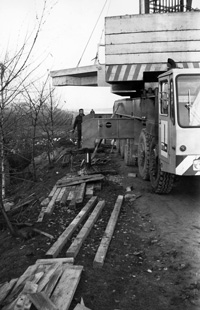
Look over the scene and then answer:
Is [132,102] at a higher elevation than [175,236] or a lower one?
higher

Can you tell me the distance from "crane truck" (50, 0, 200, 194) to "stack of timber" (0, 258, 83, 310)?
9.00 feet

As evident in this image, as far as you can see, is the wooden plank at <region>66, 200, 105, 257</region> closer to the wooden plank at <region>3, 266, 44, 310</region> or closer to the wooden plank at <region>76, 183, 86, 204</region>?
the wooden plank at <region>76, 183, 86, 204</region>

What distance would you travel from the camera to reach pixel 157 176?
23.2 ft

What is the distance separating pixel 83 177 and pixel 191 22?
4.33 m

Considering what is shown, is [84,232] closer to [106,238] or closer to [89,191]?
[106,238]

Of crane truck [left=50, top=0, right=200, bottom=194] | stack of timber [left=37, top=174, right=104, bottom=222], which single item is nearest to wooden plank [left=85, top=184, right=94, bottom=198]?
stack of timber [left=37, top=174, right=104, bottom=222]

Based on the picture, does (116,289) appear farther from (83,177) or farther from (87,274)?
(83,177)

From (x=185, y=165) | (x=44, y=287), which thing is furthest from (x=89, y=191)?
(x=44, y=287)

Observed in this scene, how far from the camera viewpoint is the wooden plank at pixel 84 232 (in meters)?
4.54

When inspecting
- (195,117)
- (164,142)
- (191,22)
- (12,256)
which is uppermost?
(191,22)

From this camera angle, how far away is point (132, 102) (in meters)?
9.75

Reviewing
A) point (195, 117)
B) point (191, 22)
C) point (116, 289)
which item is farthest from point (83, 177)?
point (116, 289)

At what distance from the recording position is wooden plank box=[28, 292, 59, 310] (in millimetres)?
3133

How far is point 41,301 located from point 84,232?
2.06 meters
